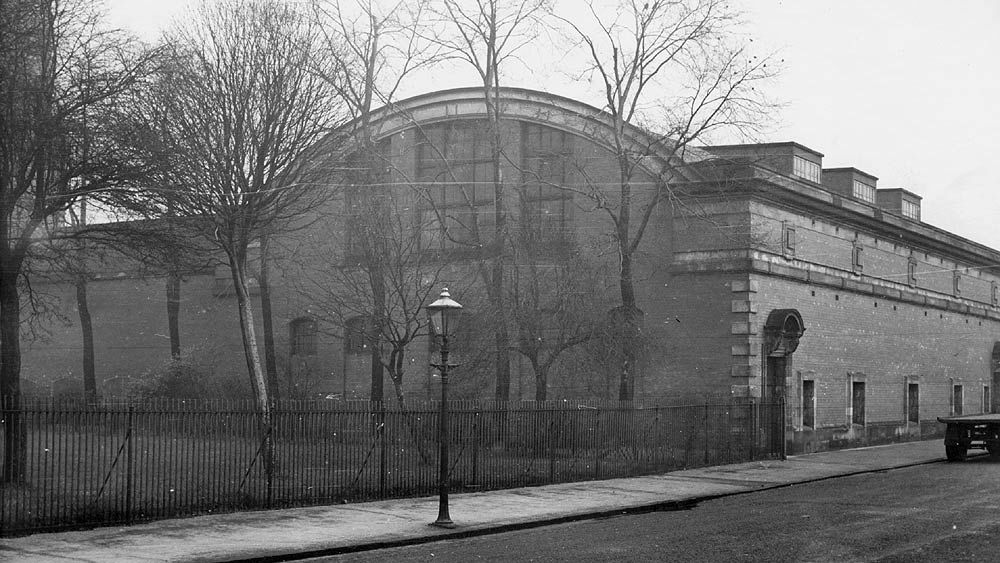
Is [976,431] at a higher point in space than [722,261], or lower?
lower

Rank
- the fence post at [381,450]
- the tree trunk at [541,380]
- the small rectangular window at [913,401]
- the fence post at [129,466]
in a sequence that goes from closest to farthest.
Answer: the fence post at [129,466], the fence post at [381,450], the tree trunk at [541,380], the small rectangular window at [913,401]

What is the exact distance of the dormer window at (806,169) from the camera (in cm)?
4075

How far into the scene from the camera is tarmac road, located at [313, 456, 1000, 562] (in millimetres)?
14383

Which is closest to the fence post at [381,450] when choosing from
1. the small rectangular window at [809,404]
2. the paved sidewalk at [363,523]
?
the paved sidewalk at [363,523]

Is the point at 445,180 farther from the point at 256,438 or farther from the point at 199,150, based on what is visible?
the point at 256,438

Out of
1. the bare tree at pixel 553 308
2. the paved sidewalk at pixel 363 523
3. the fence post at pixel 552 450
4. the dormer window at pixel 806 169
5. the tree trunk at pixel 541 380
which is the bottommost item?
the paved sidewalk at pixel 363 523

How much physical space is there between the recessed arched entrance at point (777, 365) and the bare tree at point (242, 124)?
16.0 m

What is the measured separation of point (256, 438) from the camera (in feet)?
65.0

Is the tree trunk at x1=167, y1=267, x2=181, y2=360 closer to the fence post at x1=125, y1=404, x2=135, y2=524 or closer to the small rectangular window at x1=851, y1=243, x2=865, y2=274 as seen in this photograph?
the small rectangular window at x1=851, y1=243, x2=865, y2=274

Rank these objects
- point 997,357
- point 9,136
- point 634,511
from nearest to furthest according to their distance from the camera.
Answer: point 9,136 < point 634,511 < point 997,357

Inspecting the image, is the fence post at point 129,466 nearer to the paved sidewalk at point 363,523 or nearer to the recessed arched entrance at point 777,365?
the paved sidewalk at point 363,523

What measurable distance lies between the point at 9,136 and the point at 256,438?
6.62 m

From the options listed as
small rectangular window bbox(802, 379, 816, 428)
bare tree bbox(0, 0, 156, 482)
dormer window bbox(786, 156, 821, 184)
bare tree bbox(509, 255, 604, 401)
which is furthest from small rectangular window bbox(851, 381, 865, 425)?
bare tree bbox(0, 0, 156, 482)

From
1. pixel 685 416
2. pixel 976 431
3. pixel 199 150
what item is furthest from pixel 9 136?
pixel 976 431
